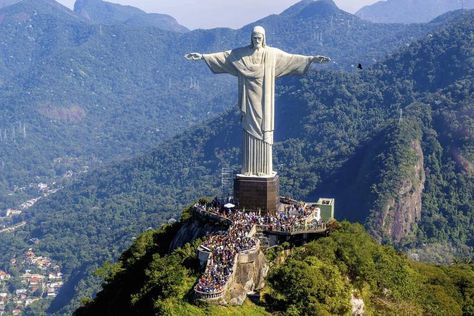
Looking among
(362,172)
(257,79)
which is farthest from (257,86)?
(362,172)

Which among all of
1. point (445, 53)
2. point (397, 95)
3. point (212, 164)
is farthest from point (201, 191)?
point (445, 53)

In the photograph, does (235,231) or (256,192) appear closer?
(235,231)

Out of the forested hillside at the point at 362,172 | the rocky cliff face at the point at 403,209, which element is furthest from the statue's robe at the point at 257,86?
the rocky cliff face at the point at 403,209

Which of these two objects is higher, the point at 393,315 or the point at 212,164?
the point at 393,315

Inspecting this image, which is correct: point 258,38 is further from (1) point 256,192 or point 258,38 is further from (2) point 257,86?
(1) point 256,192

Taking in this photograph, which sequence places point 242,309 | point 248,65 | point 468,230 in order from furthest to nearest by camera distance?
1. point 468,230
2. point 248,65
3. point 242,309

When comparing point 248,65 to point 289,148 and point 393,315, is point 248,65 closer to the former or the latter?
point 393,315

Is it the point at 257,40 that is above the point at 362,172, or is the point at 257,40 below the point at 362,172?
above
